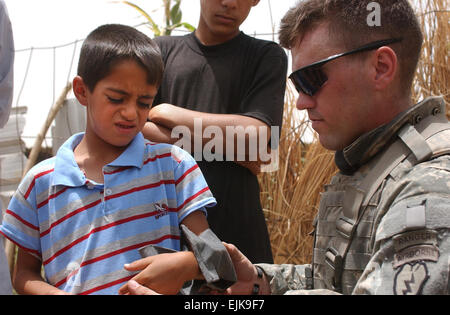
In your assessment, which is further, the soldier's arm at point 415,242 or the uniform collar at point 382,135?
the uniform collar at point 382,135

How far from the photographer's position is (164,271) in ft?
5.50

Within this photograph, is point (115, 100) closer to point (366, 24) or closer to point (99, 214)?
point (99, 214)

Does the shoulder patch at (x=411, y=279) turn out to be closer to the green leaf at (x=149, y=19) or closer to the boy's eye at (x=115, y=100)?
the boy's eye at (x=115, y=100)

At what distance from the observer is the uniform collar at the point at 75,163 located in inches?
75.6

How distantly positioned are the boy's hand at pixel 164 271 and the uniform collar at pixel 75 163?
1.35 feet

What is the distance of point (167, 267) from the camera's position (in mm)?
1681

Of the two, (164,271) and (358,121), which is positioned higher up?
(358,121)

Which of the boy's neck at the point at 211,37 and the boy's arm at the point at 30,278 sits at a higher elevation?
the boy's neck at the point at 211,37

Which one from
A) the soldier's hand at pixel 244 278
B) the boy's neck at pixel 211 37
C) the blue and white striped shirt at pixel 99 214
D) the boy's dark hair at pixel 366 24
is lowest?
the soldier's hand at pixel 244 278

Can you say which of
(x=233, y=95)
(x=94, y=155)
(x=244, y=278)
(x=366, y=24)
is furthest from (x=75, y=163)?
(x=366, y=24)

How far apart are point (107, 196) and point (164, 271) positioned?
0.39 m

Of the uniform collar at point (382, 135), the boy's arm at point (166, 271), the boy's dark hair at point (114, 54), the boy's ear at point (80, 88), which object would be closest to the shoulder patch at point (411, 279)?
the uniform collar at point (382, 135)

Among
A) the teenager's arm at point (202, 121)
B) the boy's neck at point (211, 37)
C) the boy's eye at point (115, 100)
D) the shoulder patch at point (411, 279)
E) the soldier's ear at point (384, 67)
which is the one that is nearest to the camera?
the shoulder patch at point (411, 279)

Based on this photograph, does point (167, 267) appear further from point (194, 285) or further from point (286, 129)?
point (286, 129)
